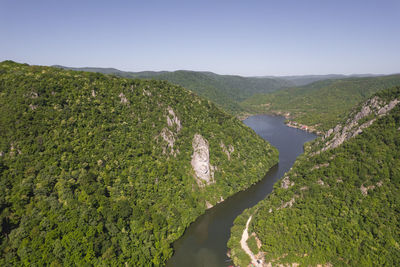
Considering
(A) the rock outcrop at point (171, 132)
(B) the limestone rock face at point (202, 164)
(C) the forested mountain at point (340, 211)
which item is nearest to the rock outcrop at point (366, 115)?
(C) the forested mountain at point (340, 211)

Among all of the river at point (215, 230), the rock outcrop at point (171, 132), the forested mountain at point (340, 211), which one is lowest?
the river at point (215, 230)

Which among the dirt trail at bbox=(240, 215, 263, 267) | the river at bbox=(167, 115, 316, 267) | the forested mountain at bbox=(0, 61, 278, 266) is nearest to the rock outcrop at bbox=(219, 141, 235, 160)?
the forested mountain at bbox=(0, 61, 278, 266)

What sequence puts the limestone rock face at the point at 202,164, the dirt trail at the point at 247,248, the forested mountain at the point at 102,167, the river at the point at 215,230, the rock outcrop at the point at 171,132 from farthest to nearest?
the rock outcrop at the point at 171,132, the limestone rock face at the point at 202,164, the river at the point at 215,230, the dirt trail at the point at 247,248, the forested mountain at the point at 102,167

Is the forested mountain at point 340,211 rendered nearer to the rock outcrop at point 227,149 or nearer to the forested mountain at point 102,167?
the forested mountain at point 102,167

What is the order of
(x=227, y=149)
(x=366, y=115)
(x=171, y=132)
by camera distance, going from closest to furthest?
1. (x=366, y=115)
2. (x=171, y=132)
3. (x=227, y=149)

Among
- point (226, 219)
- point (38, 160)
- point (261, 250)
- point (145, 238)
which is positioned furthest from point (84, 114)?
point (261, 250)

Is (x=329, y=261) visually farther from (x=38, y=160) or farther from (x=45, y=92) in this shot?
(x=45, y=92)

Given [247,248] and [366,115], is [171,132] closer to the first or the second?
[247,248]

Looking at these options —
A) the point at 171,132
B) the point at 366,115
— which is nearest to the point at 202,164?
the point at 171,132
